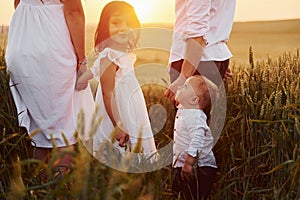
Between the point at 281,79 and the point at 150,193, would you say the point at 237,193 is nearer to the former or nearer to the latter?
the point at 281,79

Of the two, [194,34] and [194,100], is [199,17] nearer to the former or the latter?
[194,34]

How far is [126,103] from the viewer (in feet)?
13.3

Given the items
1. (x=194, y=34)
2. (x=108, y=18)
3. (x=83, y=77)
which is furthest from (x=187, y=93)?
(x=108, y=18)

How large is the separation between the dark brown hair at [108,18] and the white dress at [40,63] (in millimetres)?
518

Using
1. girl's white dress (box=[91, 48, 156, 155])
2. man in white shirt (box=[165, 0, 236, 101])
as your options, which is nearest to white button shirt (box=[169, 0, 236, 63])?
man in white shirt (box=[165, 0, 236, 101])

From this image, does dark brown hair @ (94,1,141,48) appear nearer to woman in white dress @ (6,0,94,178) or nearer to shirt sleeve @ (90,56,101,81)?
shirt sleeve @ (90,56,101,81)

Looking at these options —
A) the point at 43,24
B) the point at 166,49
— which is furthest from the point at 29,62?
the point at 166,49

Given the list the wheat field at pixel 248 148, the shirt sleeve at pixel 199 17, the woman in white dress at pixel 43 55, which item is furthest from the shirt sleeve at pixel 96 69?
the shirt sleeve at pixel 199 17

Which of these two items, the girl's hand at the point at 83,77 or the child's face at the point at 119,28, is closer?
the girl's hand at the point at 83,77

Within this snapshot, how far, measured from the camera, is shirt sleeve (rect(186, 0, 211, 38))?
3.39 m

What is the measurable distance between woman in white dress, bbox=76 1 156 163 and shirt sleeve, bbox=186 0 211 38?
2.44 ft

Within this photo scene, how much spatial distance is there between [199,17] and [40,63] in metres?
0.90

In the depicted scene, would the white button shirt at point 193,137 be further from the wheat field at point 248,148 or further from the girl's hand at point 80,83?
the girl's hand at point 80,83

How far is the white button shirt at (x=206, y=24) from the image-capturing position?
339 cm
